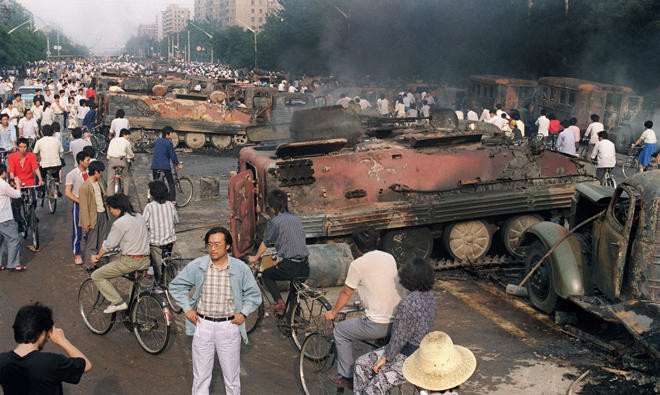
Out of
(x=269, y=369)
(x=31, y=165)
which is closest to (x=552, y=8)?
(x=31, y=165)

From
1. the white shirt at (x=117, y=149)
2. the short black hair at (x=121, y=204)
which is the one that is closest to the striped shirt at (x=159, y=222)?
the short black hair at (x=121, y=204)

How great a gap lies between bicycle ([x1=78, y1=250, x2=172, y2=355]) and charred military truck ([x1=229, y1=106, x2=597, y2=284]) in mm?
2601

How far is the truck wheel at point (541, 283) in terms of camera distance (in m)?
8.90

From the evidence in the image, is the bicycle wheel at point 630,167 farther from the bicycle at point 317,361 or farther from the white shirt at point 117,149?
the bicycle at point 317,361

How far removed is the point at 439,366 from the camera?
14.8 feet

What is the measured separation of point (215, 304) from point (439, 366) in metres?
2.10

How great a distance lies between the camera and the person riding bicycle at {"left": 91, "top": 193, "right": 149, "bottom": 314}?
784 centimetres

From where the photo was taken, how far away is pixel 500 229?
465 inches

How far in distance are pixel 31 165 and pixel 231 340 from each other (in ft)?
26.9

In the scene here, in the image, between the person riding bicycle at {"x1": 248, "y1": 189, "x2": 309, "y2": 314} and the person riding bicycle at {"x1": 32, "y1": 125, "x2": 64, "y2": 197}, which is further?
the person riding bicycle at {"x1": 32, "y1": 125, "x2": 64, "y2": 197}

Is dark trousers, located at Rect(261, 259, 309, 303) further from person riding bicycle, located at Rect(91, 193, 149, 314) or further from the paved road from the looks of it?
person riding bicycle, located at Rect(91, 193, 149, 314)

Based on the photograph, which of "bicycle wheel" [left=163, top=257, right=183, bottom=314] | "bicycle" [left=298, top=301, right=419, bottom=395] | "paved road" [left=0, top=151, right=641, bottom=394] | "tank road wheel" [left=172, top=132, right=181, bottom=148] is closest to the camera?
"bicycle" [left=298, top=301, right=419, bottom=395]

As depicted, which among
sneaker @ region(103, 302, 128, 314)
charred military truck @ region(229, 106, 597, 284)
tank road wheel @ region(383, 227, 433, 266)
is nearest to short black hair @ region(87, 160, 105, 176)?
charred military truck @ region(229, 106, 597, 284)

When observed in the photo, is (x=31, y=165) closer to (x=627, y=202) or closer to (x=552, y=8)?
(x=627, y=202)
